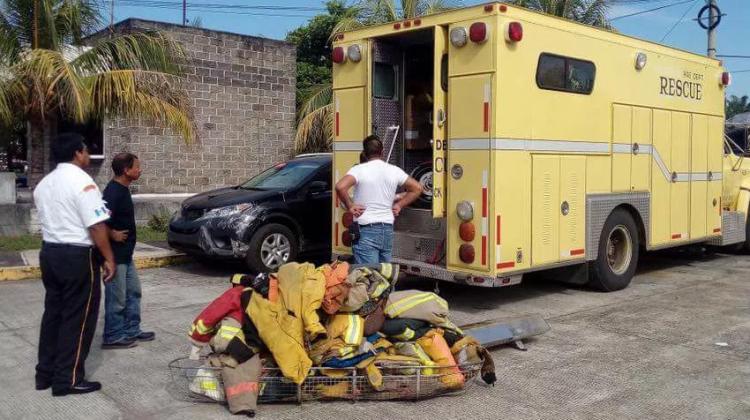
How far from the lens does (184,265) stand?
11109 mm

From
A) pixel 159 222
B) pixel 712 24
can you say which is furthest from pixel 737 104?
pixel 159 222

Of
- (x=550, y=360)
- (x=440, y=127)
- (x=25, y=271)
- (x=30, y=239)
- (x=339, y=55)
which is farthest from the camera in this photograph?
(x=30, y=239)

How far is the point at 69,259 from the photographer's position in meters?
5.05

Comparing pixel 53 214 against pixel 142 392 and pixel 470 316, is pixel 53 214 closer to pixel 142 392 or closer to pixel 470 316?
pixel 142 392

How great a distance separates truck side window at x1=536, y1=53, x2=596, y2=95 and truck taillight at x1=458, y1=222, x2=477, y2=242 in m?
1.65

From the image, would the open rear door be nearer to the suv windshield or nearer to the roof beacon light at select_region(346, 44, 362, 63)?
the roof beacon light at select_region(346, 44, 362, 63)

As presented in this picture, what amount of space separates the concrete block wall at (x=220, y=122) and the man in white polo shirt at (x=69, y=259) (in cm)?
1062

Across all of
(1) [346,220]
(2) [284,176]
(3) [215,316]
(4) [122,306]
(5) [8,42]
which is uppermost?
Result: (5) [8,42]

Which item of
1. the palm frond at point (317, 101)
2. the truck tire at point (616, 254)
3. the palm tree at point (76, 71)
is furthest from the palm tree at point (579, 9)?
the truck tire at point (616, 254)

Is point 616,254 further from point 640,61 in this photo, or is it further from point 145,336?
point 145,336

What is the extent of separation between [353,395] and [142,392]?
61.0 inches

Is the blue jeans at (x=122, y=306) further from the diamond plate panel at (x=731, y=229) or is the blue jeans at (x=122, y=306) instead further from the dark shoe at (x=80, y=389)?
the diamond plate panel at (x=731, y=229)

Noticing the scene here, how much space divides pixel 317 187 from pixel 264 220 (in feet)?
3.40

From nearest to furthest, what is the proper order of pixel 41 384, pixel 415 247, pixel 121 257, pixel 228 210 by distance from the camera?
pixel 41 384
pixel 121 257
pixel 415 247
pixel 228 210
